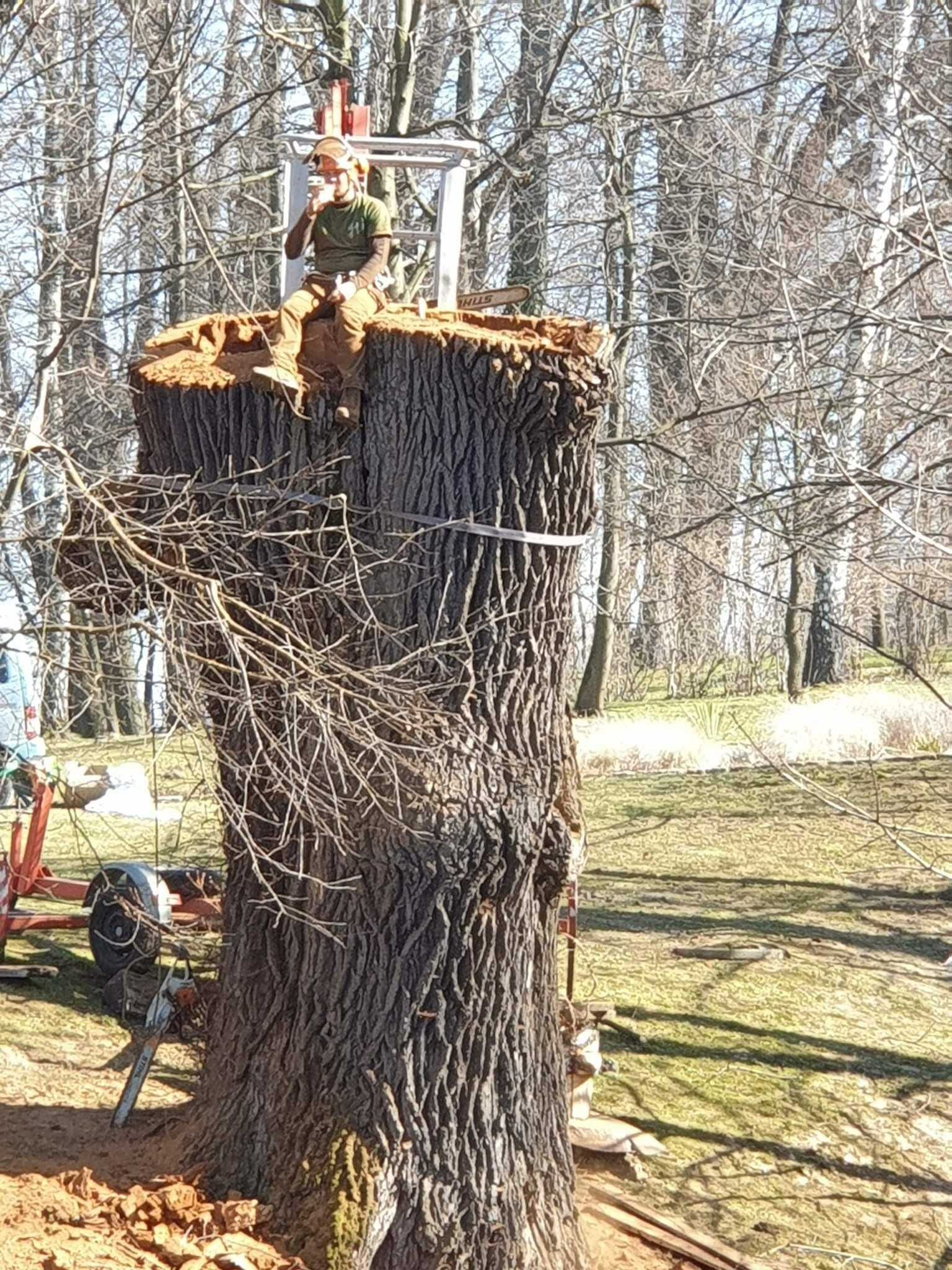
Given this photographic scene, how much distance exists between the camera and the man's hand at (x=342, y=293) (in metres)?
4.40

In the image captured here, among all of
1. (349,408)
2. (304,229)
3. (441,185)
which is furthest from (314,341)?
(441,185)

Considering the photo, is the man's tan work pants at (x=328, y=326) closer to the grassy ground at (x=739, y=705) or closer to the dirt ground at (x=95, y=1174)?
the dirt ground at (x=95, y=1174)

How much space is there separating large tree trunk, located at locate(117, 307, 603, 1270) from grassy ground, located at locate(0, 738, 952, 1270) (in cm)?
54

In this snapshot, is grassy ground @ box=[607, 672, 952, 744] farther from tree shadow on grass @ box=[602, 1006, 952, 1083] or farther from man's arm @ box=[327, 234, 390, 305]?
man's arm @ box=[327, 234, 390, 305]

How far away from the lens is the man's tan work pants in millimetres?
4273

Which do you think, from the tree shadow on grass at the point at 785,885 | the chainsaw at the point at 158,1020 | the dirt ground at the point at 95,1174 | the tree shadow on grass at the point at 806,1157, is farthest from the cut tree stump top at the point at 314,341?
the tree shadow on grass at the point at 785,885

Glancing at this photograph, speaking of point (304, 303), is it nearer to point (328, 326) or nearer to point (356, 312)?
point (328, 326)

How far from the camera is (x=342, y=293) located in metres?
4.40

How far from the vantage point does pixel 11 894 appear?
715cm

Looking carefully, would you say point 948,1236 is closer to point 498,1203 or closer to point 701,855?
point 498,1203

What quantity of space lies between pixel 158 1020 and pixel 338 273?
2911 millimetres

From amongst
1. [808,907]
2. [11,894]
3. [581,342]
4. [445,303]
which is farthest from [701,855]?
[581,342]

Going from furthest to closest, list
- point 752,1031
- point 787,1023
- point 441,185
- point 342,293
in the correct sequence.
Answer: point 787,1023 → point 752,1031 → point 441,185 → point 342,293

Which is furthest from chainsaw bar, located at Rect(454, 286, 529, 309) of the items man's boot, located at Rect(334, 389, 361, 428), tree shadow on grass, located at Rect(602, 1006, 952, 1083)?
tree shadow on grass, located at Rect(602, 1006, 952, 1083)
